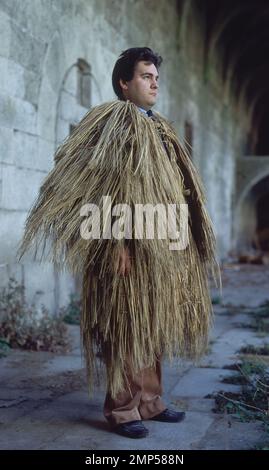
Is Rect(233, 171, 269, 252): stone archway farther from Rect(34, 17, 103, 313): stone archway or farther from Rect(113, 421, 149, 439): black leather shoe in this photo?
Rect(113, 421, 149, 439): black leather shoe

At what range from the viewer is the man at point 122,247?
272cm

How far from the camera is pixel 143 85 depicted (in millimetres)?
2996

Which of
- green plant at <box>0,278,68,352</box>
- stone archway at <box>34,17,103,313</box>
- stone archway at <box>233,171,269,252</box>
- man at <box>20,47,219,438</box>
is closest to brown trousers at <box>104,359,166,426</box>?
man at <box>20,47,219,438</box>

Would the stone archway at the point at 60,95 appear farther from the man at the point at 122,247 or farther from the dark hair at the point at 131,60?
the man at the point at 122,247

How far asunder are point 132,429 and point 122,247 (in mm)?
735

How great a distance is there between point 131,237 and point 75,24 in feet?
12.5

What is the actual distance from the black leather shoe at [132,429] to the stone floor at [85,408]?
25mm

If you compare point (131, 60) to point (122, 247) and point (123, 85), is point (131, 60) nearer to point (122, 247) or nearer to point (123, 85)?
point (123, 85)

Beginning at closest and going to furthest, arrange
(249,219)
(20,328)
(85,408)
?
(85,408) → (20,328) → (249,219)

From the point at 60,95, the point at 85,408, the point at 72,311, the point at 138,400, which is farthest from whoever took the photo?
the point at 72,311

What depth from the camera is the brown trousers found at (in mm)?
2838

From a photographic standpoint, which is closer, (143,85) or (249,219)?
(143,85)

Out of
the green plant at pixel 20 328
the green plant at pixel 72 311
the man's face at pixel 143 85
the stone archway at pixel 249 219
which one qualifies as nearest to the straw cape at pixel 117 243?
the man's face at pixel 143 85

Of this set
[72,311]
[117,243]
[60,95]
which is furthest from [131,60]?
[72,311]
